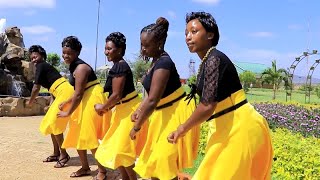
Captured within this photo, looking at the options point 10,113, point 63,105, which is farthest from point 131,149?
point 10,113

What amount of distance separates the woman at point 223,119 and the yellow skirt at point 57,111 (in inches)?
125

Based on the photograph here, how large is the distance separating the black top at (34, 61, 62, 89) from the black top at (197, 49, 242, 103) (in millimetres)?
3573

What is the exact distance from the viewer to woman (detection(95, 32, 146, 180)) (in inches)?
163

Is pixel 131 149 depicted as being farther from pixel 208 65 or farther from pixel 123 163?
pixel 208 65

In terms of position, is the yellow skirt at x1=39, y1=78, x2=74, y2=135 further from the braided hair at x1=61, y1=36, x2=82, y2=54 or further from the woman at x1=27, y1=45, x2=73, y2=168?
the braided hair at x1=61, y1=36, x2=82, y2=54

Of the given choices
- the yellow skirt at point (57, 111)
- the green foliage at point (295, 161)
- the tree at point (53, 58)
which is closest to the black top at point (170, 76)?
the green foliage at point (295, 161)

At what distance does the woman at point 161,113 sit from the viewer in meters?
3.41

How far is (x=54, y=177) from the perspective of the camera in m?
5.20

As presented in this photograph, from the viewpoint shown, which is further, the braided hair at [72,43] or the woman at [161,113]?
the braided hair at [72,43]

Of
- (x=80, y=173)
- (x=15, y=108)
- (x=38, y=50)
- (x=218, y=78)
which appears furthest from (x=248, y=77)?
(x=218, y=78)

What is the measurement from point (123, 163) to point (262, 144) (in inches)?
69.8

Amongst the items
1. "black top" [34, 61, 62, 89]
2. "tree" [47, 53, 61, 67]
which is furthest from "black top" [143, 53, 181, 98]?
"tree" [47, 53, 61, 67]

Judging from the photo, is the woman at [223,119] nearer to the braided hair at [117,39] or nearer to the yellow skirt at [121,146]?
the yellow skirt at [121,146]

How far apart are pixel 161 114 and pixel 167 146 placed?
11.3 inches
